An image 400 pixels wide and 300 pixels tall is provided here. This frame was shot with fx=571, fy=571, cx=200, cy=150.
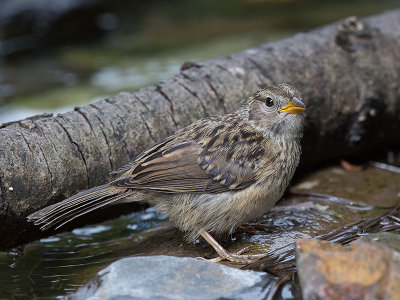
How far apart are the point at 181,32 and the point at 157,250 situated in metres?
7.24

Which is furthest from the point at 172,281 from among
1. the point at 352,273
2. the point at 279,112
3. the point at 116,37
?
the point at 116,37

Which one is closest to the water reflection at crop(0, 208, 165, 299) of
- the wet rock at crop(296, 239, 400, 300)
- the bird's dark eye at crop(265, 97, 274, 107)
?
the bird's dark eye at crop(265, 97, 274, 107)

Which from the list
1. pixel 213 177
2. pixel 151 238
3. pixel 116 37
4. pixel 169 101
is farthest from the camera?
pixel 116 37

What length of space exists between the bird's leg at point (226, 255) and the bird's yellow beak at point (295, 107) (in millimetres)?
1197

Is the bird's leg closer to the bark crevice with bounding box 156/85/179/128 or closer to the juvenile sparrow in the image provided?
the juvenile sparrow

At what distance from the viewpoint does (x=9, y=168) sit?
181 inches

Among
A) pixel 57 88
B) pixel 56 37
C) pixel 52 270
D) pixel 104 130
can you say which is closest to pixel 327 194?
pixel 104 130

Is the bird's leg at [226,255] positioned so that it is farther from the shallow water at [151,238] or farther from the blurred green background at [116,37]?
the blurred green background at [116,37]

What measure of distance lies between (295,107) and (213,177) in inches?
35.5

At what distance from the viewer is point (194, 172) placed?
4.66 meters

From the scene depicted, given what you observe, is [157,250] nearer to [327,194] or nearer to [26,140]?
[26,140]

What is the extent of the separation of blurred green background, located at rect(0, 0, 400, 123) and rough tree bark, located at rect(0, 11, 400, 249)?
9.28 ft

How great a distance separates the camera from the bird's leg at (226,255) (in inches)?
174

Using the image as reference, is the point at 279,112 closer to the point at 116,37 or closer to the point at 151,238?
the point at 151,238
